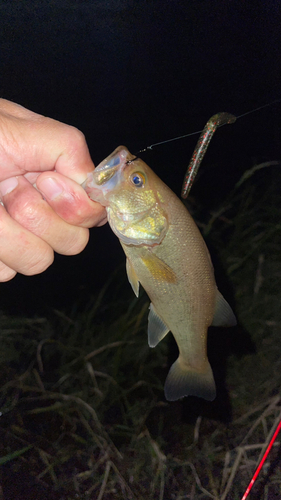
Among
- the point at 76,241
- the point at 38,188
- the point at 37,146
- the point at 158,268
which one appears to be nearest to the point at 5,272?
the point at 76,241

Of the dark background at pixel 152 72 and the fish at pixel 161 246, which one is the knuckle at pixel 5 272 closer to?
the fish at pixel 161 246

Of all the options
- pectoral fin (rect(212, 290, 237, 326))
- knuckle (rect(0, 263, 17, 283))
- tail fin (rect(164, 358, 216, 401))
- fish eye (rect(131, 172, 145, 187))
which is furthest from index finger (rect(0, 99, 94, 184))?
tail fin (rect(164, 358, 216, 401))

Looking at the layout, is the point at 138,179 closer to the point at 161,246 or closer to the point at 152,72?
the point at 161,246

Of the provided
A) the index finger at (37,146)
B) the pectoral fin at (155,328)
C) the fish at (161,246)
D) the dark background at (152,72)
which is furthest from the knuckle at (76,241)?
the dark background at (152,72)

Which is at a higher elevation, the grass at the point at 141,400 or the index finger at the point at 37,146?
the index finger at the point at 37,146

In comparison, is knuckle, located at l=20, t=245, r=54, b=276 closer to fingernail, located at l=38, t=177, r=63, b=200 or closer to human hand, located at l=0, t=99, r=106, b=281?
human hand, located at l=0, t=99, r=106, b=281

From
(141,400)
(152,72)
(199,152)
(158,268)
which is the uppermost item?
(152,72)
